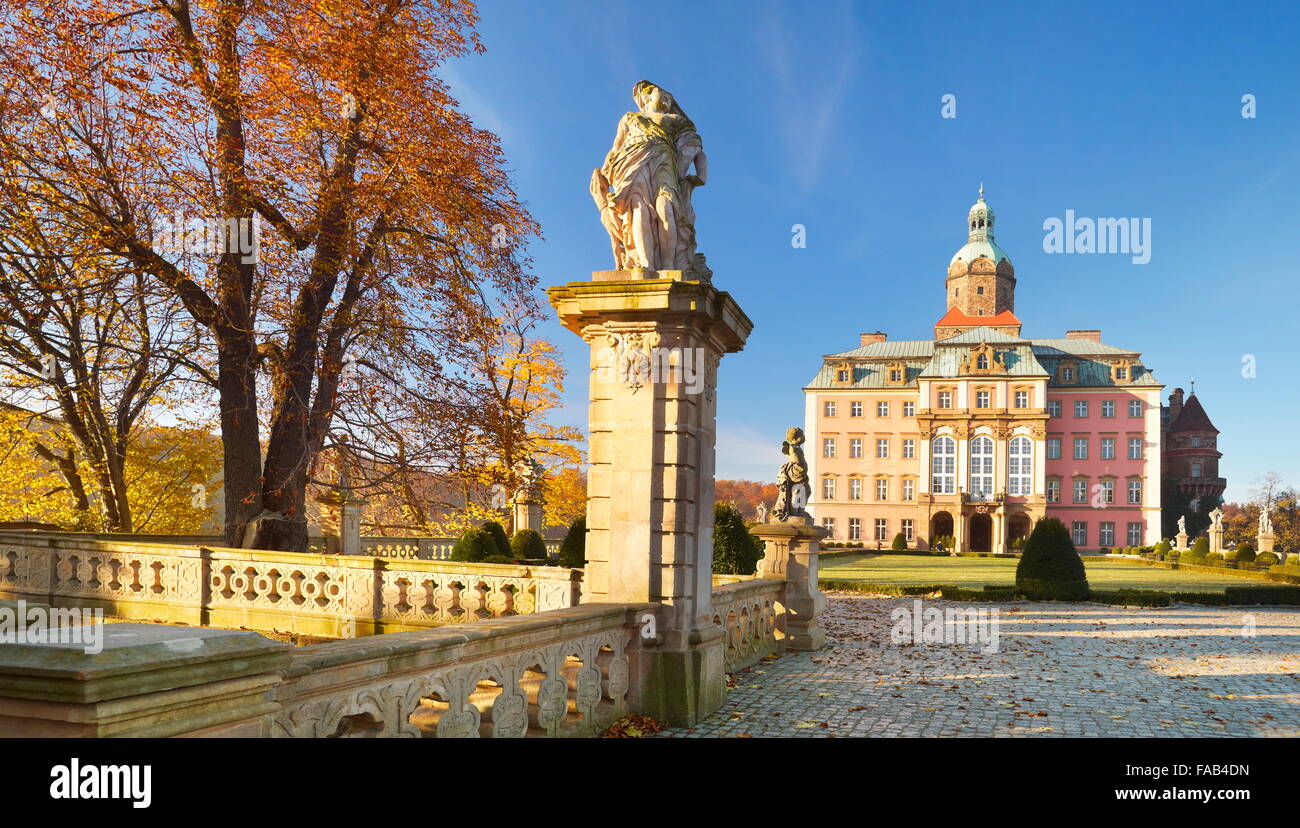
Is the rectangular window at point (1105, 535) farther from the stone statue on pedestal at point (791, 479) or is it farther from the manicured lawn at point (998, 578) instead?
the stone statue on pedestal at point (791, 479)

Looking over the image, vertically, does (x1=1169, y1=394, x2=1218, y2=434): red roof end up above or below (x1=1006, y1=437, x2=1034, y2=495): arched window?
above

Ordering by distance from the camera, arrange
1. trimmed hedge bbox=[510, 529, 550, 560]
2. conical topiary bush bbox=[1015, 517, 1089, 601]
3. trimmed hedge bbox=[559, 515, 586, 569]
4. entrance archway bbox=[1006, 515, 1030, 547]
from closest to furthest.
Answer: trimmed hedge bbox=[559, 515, 586, 569] < conical topiary bush bbox=[1015, 517, 1089, 601] < trimmed hedge bbox=[510, 529, 550, 560] < entrance archway bbox=[1006, 515, 1030, 547]

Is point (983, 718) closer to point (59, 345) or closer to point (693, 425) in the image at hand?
point (693, 425)

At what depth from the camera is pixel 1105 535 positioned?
182ft

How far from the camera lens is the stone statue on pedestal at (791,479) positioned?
40.7ft

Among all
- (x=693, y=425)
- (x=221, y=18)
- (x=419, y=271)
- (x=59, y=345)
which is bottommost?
(x=693, y=425)

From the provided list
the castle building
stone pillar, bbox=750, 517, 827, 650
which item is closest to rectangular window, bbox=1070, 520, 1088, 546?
the castle building

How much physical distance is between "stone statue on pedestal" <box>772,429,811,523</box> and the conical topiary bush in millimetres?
9831

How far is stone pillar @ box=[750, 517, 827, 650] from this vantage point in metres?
10.8

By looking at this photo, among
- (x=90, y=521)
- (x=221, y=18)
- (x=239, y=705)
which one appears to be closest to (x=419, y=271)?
(x=221, y=18)

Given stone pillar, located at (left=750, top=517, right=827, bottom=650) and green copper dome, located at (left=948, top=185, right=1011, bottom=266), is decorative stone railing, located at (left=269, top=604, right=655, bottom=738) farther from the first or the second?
green copper dome, located at (left=948, top=185, right=1011, bottom=266)

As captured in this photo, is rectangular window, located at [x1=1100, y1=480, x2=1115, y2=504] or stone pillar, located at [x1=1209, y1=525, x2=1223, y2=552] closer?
stone pillar, located at [x1=1209, y1=525, x2=1223, y2=552]

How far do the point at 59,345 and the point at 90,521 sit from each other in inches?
282
